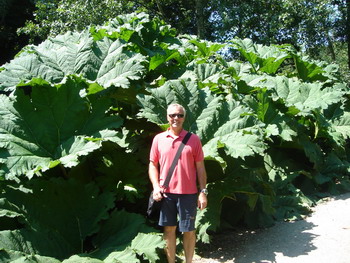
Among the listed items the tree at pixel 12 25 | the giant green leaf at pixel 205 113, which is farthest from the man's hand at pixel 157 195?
the tree at pixel 12 25

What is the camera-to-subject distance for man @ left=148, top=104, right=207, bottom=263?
110 inches

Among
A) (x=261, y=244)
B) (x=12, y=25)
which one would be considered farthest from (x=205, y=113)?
(x=12, y=25)

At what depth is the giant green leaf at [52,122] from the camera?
292cm

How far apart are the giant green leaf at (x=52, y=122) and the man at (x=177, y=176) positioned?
1.41 ft

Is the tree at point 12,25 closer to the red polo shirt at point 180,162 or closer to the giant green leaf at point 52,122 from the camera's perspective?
the giant green leaf at point 52,122

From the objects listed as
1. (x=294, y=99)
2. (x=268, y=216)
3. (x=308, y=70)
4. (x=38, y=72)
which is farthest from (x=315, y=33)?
(x=38, y=72)

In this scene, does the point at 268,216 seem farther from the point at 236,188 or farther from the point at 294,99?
the point at 294,99

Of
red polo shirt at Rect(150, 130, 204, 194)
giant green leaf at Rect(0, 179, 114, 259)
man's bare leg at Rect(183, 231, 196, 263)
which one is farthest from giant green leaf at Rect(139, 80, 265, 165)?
giant green leaf at Rect(0, 179, 114, 259)

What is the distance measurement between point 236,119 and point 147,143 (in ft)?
2.67

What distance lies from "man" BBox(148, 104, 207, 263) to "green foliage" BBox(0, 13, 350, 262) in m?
0.20

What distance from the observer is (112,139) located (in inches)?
116

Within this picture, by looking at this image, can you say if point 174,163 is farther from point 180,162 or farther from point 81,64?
point 81,64

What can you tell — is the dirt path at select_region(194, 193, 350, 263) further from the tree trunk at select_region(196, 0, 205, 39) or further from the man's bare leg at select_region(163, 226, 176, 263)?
the tree trunk at select_region(196, 0, 205, 39)

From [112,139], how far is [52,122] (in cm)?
49
